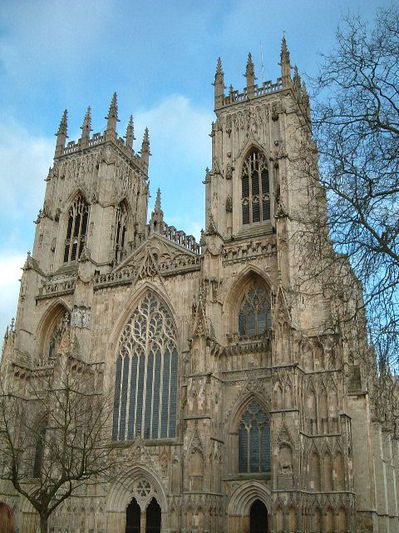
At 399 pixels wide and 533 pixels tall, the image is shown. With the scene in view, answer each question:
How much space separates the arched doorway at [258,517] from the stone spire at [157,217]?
51.7 ft

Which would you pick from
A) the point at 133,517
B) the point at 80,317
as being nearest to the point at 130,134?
the point at 80,317

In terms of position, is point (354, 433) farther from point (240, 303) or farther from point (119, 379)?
point (119, 379)

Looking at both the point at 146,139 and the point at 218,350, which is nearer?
the point at 218,350

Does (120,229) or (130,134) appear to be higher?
(130,134)

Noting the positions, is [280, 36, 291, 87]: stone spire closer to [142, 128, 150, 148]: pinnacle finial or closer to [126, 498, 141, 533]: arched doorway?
[142, 128, 150, 148]: pinnacle finial

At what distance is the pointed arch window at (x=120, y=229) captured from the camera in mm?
38513

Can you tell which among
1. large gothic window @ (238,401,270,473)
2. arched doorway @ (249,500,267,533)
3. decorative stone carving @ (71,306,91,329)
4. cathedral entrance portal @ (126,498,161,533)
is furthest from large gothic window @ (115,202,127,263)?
arched doorway @ (249,500,267,533)

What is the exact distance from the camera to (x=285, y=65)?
35.5 metres

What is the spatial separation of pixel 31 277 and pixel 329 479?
70.8 ft

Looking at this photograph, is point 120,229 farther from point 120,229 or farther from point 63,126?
point 63,126

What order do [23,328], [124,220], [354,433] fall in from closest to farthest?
[354,433] < [23,328] < [124,220]

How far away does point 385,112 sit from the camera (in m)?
12.0

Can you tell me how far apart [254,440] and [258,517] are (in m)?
3.22

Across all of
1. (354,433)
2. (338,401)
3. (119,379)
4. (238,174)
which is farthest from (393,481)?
(238,174)
